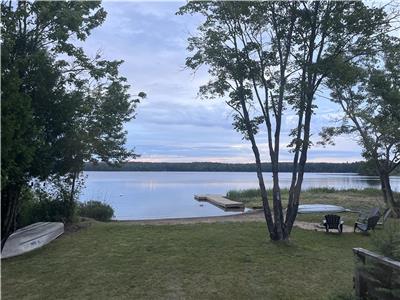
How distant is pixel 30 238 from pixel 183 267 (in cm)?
378

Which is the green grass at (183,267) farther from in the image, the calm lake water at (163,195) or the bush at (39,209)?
the calm lake water at (163,195)

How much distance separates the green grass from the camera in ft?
19.0

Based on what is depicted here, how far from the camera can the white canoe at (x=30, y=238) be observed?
8.34 meters

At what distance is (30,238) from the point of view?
8.88 meters

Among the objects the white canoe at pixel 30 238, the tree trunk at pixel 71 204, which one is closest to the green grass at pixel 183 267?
the white canoe at pixel 30 238

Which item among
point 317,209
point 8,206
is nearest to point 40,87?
point 8,206

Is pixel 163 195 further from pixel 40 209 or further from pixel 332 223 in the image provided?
pixel 332 223

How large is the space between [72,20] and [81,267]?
496 cm

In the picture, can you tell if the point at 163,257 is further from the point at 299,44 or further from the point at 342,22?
the point at 342,22

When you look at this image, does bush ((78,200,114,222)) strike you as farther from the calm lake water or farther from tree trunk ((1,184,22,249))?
tree trunk ((1,184,22,249))

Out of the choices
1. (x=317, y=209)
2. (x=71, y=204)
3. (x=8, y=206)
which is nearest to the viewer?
(x=8, y=206)

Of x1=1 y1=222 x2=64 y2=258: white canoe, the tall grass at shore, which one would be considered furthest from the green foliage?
the tall grass at shore

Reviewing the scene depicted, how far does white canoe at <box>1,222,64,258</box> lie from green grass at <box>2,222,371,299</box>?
25 cm

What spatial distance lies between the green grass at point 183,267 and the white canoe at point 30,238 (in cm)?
25
